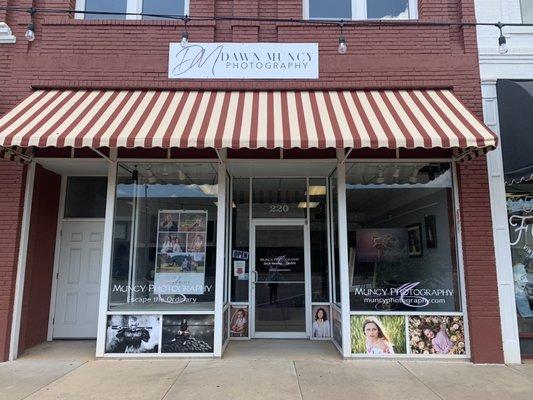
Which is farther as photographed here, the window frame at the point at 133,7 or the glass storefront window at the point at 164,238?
the window frame at the point at 133,7

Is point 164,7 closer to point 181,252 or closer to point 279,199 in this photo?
point 279,199

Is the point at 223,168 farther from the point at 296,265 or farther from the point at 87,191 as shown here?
the point at 87,191

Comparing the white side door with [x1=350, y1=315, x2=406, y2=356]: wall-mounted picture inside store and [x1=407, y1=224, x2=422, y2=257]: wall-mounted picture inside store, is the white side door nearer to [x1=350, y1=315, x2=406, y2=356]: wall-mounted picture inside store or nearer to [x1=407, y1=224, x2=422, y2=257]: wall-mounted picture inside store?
[x1=350, y1=315, x2=406, y2=356]: wall-mounted picture inside store

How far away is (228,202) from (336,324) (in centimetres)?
300

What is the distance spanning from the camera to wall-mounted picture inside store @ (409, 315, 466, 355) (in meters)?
6.63

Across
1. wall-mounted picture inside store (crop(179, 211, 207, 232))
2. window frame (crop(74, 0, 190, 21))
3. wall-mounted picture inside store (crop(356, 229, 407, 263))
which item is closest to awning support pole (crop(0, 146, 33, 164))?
wall-mounted picture inside store (crop(179, 211, 207, 232))

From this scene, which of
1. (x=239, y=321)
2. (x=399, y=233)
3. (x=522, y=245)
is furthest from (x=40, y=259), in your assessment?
(x=522, y=245)

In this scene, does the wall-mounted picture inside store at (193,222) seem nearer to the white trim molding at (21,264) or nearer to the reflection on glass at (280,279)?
the reflection on glass at (280,279)

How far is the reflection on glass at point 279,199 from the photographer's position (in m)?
8.45

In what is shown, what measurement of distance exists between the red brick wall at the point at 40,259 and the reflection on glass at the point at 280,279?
3.86 meters

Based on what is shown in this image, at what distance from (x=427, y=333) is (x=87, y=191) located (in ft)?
22.0

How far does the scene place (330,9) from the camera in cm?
805

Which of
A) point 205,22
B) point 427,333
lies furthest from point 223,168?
point 427,333

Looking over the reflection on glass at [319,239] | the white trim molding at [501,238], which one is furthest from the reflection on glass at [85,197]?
the white trim molding at [501,238]
